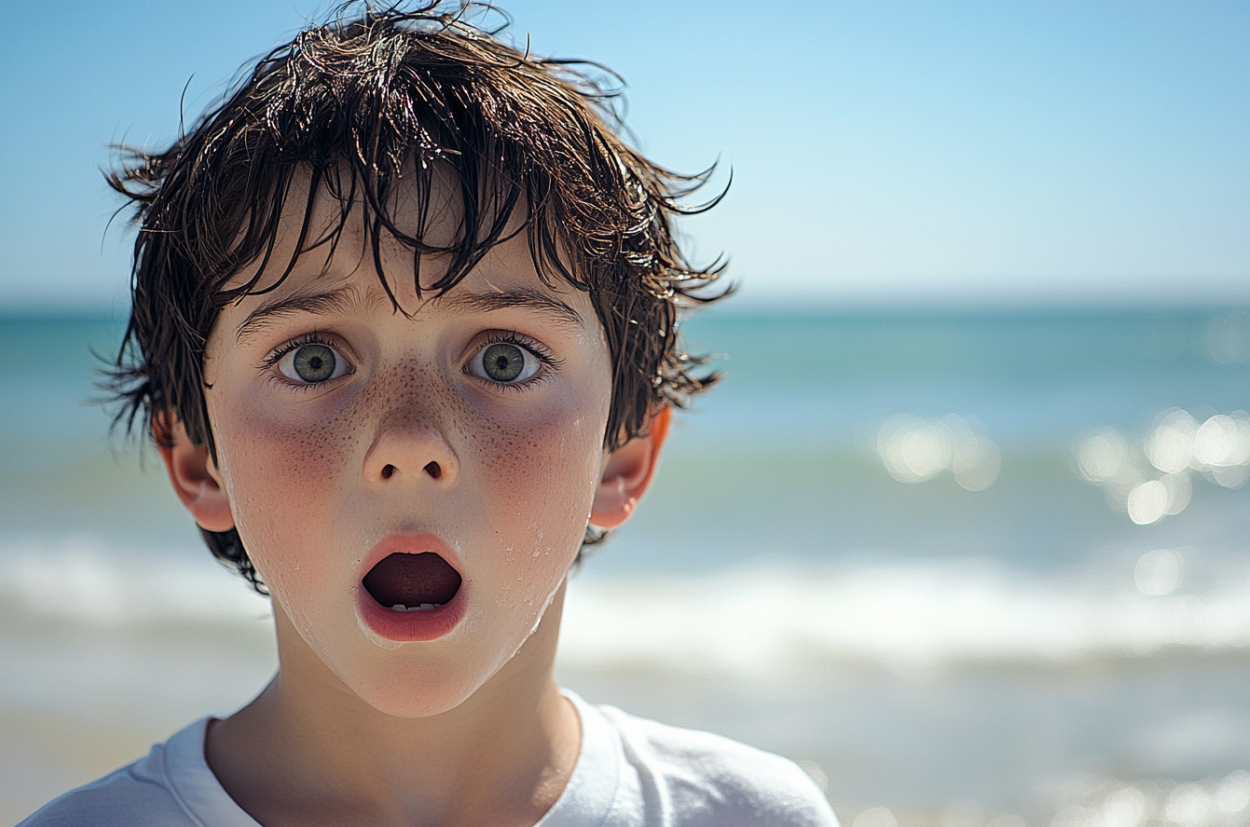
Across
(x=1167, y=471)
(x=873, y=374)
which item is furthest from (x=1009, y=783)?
(x=873, y=374)

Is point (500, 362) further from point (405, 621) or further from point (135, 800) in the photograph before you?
point (135, 800)

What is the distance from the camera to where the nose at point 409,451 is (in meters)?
1.10

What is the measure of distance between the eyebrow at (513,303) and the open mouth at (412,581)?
0.97ft

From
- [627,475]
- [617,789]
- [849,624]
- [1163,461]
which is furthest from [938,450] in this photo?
[617,789]

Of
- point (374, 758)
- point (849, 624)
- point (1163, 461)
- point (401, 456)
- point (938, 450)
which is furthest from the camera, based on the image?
point (938, 450)

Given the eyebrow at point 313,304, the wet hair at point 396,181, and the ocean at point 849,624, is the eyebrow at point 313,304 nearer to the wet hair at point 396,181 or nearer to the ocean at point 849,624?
the wet hair at point 396,181

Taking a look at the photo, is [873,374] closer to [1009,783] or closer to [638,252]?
[1009,783]

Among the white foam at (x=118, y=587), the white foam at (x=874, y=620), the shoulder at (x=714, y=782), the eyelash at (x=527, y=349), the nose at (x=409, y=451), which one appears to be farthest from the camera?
the white foam at (x=118, y=587)

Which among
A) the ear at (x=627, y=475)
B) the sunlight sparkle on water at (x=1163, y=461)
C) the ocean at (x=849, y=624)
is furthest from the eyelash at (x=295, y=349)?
the sunlight sparkle on water at (x=1163, y=461)

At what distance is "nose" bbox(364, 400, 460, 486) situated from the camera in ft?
3.60

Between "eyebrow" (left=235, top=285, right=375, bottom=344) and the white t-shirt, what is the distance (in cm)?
58

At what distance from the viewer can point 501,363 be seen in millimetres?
1219

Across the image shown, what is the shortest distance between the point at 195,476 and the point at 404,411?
0.50 m

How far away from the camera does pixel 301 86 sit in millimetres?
1272
